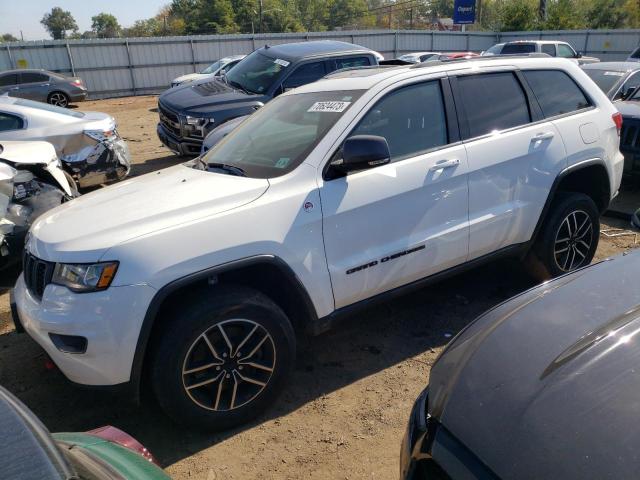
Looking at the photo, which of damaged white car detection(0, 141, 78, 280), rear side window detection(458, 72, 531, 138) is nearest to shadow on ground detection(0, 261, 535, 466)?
damaged white car detection(0, 141, 78, 280)

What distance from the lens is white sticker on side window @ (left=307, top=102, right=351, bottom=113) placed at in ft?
10.7

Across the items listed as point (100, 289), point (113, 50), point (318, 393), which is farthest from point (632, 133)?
point (113, 50)

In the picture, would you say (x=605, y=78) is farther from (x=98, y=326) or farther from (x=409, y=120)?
(x=98, y=326)

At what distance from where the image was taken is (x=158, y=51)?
25078 mm

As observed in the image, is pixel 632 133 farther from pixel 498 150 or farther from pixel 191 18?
pixel 191 18

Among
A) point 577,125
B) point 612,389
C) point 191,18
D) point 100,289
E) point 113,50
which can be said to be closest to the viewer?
point 612,389

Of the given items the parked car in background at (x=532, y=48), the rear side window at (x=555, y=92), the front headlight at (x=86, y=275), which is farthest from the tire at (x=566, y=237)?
the parked car in background at (x=532, y=48)

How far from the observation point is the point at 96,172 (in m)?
7.08

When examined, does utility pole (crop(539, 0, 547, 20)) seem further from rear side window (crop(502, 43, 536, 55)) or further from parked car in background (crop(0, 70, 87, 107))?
parked car in background (crop(0, 70, 87, 107))

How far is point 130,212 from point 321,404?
1.58m

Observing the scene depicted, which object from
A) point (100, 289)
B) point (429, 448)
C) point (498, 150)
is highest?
point (498, 150)

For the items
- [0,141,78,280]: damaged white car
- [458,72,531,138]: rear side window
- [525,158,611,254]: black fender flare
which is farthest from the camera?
[0,141,78,280]: damaged white car

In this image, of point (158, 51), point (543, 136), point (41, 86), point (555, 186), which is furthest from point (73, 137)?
point (158, 51)

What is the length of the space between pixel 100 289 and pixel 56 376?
4.72 feet
